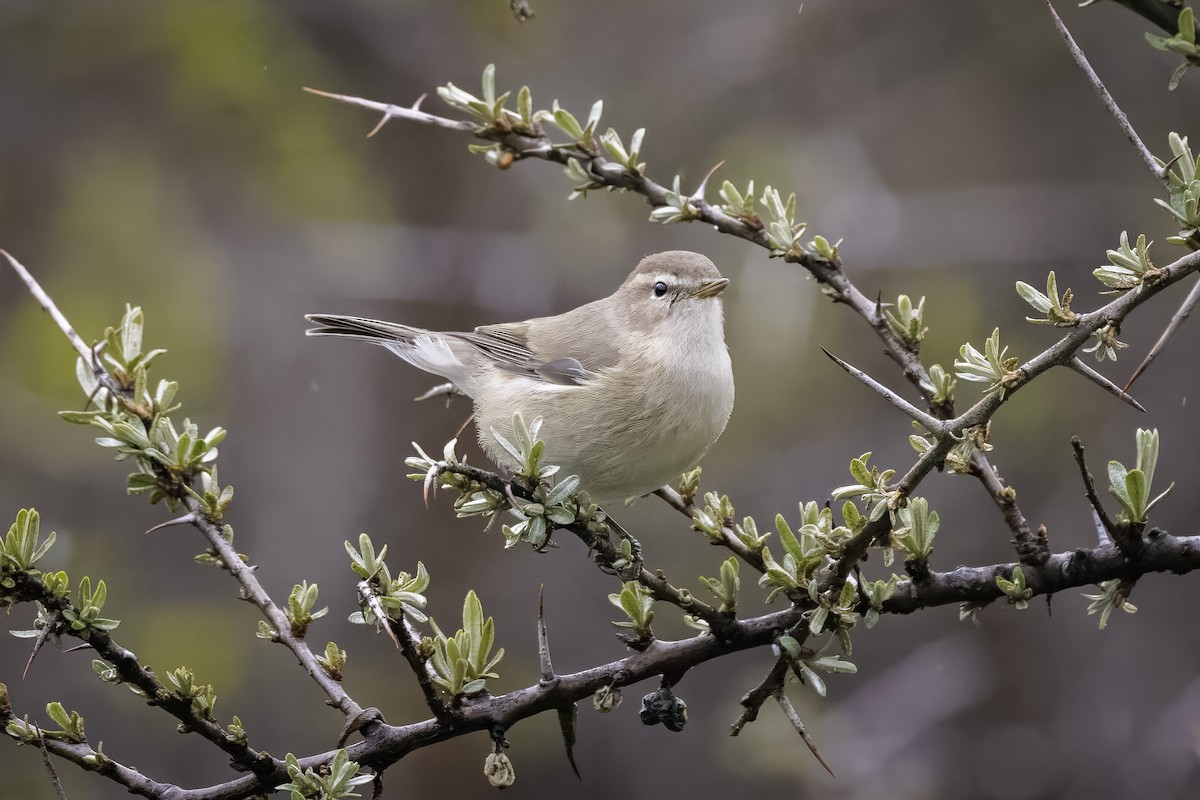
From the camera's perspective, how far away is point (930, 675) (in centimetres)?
579

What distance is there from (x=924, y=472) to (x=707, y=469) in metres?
4.75

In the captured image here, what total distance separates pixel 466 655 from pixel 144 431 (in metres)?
0.81

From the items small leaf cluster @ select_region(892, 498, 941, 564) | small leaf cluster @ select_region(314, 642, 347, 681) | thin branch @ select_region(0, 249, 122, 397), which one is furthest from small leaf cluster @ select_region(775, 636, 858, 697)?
thin branch @ select_region(0, 249, 122, 397)

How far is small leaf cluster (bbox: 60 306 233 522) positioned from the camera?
2088mm

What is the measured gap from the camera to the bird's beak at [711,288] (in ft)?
13.2

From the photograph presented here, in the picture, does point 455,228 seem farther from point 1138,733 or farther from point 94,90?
point 1138,733

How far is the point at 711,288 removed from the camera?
4082 mm

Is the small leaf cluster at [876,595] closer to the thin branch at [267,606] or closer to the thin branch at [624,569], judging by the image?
the thin branch at [624,569]

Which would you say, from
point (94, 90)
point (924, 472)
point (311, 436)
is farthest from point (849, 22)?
point (924, 472)

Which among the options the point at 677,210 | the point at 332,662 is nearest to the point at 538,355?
the point at 677,210

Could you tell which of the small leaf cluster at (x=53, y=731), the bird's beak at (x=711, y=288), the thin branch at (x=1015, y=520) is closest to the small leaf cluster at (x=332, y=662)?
the small leaf cluster at (x=53, y=731)

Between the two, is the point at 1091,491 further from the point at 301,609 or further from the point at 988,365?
the point at 301,609

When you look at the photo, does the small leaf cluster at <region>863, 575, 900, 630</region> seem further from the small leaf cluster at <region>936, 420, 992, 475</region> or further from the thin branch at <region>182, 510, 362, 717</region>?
the thin branch at <region>182, 510, 362, 717</region>

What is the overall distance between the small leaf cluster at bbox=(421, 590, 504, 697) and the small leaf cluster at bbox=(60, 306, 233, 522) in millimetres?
547
